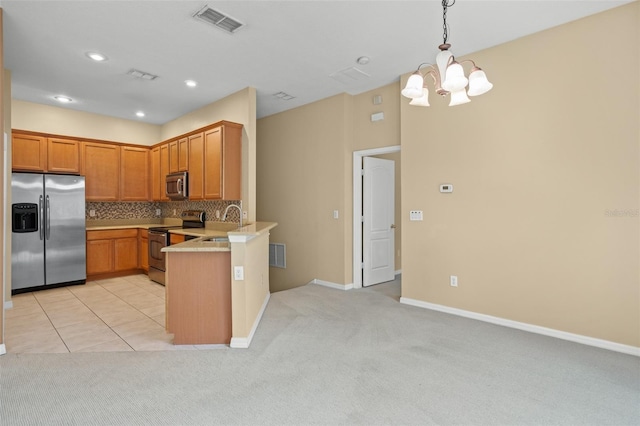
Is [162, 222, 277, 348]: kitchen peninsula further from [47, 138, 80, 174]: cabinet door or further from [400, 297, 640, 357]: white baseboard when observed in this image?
[47, 138, 80, 174]: cabinet door

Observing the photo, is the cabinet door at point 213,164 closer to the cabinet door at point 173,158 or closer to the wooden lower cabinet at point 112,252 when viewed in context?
the cabinet door at point 173,158

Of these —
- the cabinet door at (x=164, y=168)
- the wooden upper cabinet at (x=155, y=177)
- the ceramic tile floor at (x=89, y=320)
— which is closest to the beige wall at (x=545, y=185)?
the ceramic tile floor at (x=89, y=320)

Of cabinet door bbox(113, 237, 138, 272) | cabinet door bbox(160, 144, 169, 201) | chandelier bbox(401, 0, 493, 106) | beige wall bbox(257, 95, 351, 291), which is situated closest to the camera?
chandelier bbox(401, 0, 493, 106)

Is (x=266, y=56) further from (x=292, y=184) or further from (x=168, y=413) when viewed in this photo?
(x=168, y=413)

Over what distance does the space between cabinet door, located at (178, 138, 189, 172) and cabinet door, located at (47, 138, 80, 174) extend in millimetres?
1732

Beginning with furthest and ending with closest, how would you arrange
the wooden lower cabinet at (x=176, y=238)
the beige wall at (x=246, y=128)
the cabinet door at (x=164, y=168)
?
1. the cabinet door at (x=164, y=168)
2. the wooden lower cabinet at (x=176, y=238)
3. the beige wall at (x=246, y=128)

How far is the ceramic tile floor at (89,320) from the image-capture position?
10.3 feet

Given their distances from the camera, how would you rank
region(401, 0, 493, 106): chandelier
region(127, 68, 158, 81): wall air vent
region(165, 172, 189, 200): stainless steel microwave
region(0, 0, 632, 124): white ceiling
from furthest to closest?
1. region(165, 172, 189, 200): stainless steel microwave
2. region(127, 68, 158, 81): wall air vent
3. region(0, 0, 632, 124): white ceiling
4. region(401, 0, 493, 106): chandelier

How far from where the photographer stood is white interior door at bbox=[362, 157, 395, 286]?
534 centimetres

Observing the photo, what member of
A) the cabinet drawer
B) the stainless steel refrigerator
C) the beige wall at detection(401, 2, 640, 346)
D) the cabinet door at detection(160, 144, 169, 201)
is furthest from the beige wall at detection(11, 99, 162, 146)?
the beige wall at detection(401, 2, 640, 346)

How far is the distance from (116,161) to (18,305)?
2.88 meters

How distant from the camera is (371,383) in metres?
2.42

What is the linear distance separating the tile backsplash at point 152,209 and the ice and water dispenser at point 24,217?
124 centimetres

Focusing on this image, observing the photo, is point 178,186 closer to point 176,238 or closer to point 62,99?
point 176,238
